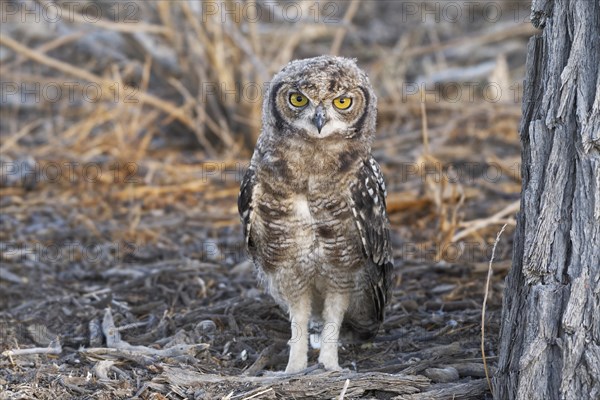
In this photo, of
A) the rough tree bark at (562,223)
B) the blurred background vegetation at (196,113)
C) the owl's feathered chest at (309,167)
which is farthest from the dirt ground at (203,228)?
the owl's feathered chest at (309,167)

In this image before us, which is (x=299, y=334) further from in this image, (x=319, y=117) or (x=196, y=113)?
(x=196, y=113)

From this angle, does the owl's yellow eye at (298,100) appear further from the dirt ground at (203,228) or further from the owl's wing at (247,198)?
the dirt ground at (203,228)

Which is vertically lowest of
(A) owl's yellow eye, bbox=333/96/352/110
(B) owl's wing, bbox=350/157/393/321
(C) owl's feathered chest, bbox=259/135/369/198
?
(B) owl's wing, bbox=350/157/393/321

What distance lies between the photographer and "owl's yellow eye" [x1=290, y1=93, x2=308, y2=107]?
200 inches

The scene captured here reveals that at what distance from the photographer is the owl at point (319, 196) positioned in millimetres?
5035

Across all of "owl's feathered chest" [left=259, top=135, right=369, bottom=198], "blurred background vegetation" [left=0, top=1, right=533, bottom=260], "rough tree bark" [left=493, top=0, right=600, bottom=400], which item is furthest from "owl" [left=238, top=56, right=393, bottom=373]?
"blurred background vegetation" [left=0, top=1, right=533, bottom=260]

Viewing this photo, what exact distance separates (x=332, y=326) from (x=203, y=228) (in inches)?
102

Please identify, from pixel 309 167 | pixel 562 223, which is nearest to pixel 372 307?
pixel 309 167

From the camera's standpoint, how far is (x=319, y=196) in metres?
5.03

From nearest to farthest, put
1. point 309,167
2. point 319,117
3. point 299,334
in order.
A: point 319,117 < point 309,167 < point 299,334

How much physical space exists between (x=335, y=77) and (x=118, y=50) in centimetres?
667

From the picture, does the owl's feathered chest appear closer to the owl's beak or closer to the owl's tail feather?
the owl's beak

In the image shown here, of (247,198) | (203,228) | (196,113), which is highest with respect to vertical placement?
(196,113)

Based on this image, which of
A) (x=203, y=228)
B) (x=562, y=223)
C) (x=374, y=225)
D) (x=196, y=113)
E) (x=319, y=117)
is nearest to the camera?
(x=562, y=223)
